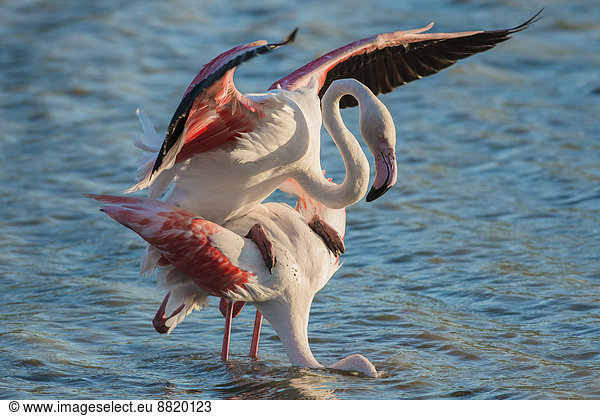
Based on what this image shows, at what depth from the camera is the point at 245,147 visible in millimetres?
5496

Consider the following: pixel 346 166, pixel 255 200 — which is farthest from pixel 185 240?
pixel 346 166

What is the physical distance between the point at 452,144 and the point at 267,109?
5.32 metres

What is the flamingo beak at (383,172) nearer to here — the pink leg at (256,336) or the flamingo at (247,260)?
the flamingo at (247,260)

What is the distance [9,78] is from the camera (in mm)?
12906

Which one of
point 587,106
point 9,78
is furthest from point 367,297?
point 9,78

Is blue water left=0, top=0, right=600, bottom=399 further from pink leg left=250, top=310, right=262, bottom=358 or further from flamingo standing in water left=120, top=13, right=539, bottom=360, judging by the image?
flamingo standing in water left=120, top=13, right=539, bottom=360

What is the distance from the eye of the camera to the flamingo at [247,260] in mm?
5602

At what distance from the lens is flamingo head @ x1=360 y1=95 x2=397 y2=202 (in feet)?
17.9

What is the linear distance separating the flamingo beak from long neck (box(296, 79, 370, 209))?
22 cm

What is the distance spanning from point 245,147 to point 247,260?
70 centimetres

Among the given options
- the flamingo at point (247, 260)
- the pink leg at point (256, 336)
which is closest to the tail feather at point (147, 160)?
the flamingo at point (247, 260)

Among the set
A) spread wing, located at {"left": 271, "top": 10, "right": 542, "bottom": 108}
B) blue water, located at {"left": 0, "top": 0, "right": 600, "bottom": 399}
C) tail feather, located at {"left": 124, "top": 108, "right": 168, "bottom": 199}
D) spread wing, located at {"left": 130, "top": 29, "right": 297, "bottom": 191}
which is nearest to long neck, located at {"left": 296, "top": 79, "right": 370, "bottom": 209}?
spread wing, located at {"left": 271, "top": 10, "right": 542, "bottom": 108}

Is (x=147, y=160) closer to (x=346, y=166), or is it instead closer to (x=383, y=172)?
(x=346, y=166)

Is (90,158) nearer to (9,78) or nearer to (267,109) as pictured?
(9,78)
